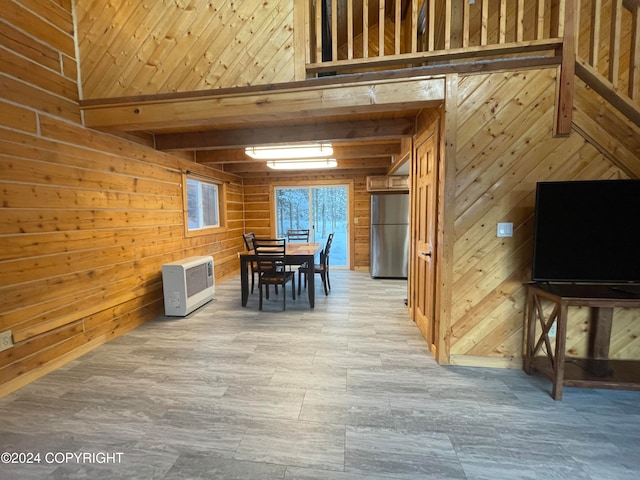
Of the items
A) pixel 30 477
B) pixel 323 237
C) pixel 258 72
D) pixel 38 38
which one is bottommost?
pixel 30 477

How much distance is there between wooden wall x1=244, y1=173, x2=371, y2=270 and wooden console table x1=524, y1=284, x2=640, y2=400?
4202 mm

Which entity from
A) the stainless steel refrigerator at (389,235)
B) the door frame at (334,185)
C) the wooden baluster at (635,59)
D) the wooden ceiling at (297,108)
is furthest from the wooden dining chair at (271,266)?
the wooden baluster at (635,59)

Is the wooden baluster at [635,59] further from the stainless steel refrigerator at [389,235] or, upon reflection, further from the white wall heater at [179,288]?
the white wall heater at [179,288]

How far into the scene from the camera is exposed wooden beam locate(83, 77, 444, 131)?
7.20 feet

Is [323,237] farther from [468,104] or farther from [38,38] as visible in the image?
[38,38]

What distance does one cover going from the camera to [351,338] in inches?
113

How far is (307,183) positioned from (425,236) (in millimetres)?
3870

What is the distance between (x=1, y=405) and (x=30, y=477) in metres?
0.93

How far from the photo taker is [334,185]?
20.6 ft

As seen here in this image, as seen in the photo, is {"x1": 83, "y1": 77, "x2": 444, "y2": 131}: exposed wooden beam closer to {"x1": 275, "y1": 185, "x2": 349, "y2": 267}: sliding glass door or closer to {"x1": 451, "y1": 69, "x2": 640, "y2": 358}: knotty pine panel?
{"x1": 451, "y1": 69, "x2": 640, "y2": 358}: knotty pine panel

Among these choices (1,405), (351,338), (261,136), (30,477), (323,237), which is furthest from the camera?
(323,237)

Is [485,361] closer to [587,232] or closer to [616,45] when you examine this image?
[587,232]

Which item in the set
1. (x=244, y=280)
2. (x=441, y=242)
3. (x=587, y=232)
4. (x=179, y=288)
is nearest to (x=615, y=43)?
(x=587, y=232)

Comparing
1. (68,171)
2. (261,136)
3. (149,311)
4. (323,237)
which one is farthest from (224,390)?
(323,237)
